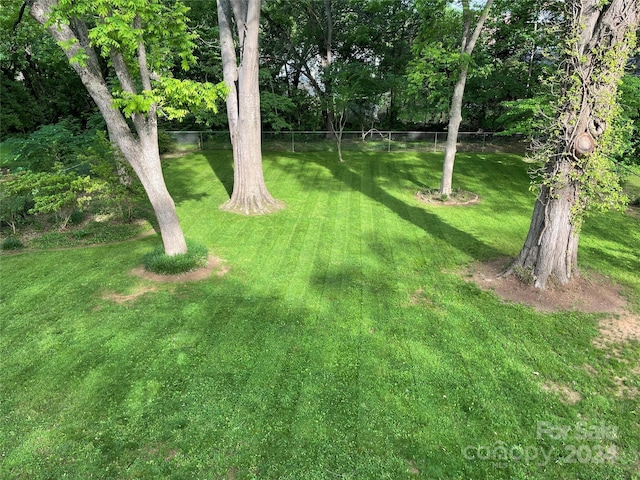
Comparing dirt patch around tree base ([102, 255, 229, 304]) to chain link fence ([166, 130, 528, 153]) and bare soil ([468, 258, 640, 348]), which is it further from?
chain link fence ([166, 130, 528, 153])

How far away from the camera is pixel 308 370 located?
17.1ft

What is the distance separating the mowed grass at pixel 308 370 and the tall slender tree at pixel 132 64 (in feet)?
7.22

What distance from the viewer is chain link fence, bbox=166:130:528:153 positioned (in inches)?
793

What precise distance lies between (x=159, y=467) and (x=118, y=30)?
6.16 metres

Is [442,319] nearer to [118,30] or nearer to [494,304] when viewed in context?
[494,304]

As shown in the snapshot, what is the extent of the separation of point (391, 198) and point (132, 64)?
8.63m

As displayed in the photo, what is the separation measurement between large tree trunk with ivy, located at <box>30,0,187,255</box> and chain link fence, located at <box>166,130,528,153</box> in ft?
43.6

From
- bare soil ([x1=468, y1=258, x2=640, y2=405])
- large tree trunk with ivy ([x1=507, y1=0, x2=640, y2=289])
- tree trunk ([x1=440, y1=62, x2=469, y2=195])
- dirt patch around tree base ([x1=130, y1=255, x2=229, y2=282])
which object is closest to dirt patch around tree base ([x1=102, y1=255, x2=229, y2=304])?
dirt patch around tree base ([x1=130, y1=255, x2=229, y2=282])

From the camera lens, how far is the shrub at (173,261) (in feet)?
26.2

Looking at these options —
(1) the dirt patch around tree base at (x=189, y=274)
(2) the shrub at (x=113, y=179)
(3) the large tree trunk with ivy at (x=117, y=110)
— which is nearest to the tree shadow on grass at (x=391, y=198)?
(1) the dirt patch around tree base at (x=189, y=274)

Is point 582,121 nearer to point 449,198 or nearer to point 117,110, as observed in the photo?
point 449,198

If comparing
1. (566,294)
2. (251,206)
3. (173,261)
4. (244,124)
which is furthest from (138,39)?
(566,294)

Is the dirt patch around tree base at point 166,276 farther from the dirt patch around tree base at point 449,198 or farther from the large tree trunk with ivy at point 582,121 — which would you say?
the dirt patch around tree base at point 449,198

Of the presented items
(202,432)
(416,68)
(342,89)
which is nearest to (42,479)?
(202,432)
